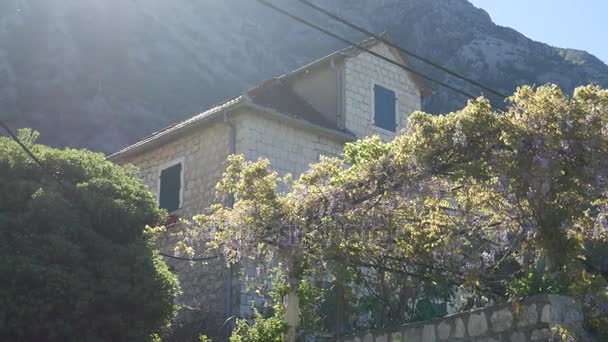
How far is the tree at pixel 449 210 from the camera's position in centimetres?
778

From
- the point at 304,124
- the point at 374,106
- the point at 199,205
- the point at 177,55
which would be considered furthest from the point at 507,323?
the point at 177,55

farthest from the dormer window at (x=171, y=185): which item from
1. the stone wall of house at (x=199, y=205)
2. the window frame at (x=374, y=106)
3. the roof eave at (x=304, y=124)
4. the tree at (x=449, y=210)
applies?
the tree at (x=449, y=210)

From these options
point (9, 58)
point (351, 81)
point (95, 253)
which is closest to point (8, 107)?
point (9, 58)

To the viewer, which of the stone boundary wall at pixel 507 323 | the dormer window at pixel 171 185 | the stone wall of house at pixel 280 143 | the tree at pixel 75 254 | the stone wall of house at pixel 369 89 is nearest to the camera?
the stone boundary wall at pixel 507 323

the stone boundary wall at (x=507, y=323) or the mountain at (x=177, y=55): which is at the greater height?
the mountain at (x=177, y=55)

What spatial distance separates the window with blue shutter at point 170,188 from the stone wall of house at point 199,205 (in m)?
0.18

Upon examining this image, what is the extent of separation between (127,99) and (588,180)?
44.2 meters

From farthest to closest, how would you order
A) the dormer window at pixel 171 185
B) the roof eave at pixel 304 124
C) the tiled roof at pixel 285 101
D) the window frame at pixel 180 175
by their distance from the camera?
the tiled roof at pixel 285 101
the dormer window at pixel 171 185
the window frame at pixel 180 175
the roof eave at pixel 304 124

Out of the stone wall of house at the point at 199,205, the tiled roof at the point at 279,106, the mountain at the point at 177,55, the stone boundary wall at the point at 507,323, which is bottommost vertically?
the stone boundary wall at the point at 507,323

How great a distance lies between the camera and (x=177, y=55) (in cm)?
5522

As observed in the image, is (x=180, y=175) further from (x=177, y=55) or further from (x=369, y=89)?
(x=177, y=55)

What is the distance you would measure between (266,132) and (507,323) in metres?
10.1

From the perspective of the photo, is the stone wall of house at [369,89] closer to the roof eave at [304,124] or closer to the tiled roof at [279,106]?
the tiled roof at [279,106]

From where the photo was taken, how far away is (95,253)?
485 inches
